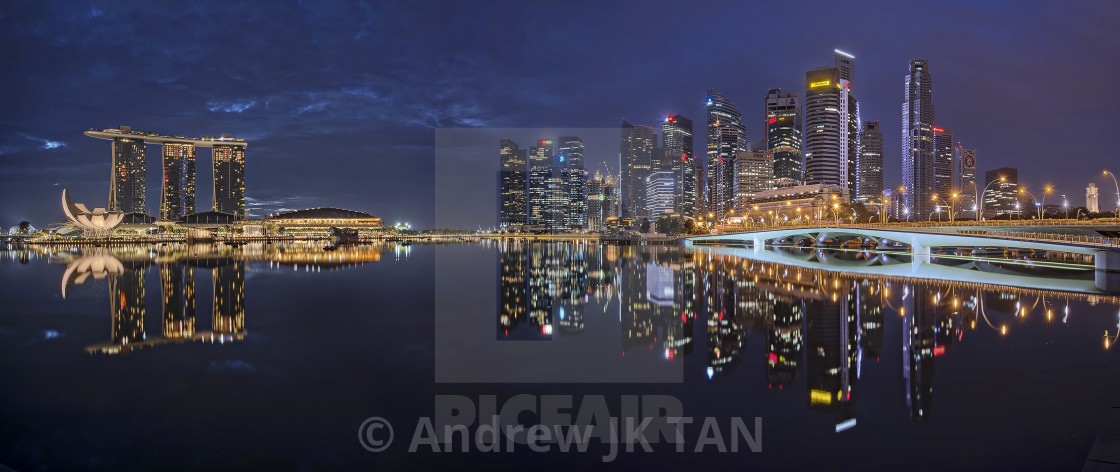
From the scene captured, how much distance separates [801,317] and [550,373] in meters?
11.0

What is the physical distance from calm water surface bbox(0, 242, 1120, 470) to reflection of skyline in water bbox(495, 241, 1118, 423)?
0.12 meters

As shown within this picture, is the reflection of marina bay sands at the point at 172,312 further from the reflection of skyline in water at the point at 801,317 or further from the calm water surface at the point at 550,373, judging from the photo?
the reflection of skyline in water at the point at 801,317

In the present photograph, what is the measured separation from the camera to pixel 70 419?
27.2 feet

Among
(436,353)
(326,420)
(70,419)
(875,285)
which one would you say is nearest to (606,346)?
(436,353)

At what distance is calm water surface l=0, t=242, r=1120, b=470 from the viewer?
7055 mm

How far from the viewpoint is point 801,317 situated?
17.9 m

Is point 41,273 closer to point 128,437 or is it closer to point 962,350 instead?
point 128,437

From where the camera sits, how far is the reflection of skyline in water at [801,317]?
10977mm

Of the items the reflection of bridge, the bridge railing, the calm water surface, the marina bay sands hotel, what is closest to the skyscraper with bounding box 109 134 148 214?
the marina bay sands hotel

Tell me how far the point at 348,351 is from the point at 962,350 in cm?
1572

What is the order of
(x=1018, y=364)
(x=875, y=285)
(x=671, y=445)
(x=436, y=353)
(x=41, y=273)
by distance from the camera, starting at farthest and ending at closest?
(x=41, y=273) → (x=875, y=285) → (x=436, y=353) → (x=1018, y=364) → (x=671, y=445)

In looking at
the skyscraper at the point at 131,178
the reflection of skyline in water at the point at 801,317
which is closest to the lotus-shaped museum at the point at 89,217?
the skyscraper at the point at 131,178

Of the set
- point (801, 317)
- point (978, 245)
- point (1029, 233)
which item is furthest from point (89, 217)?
point (1029, 233)

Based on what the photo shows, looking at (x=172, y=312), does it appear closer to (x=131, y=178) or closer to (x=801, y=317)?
(x=801, y=317)
